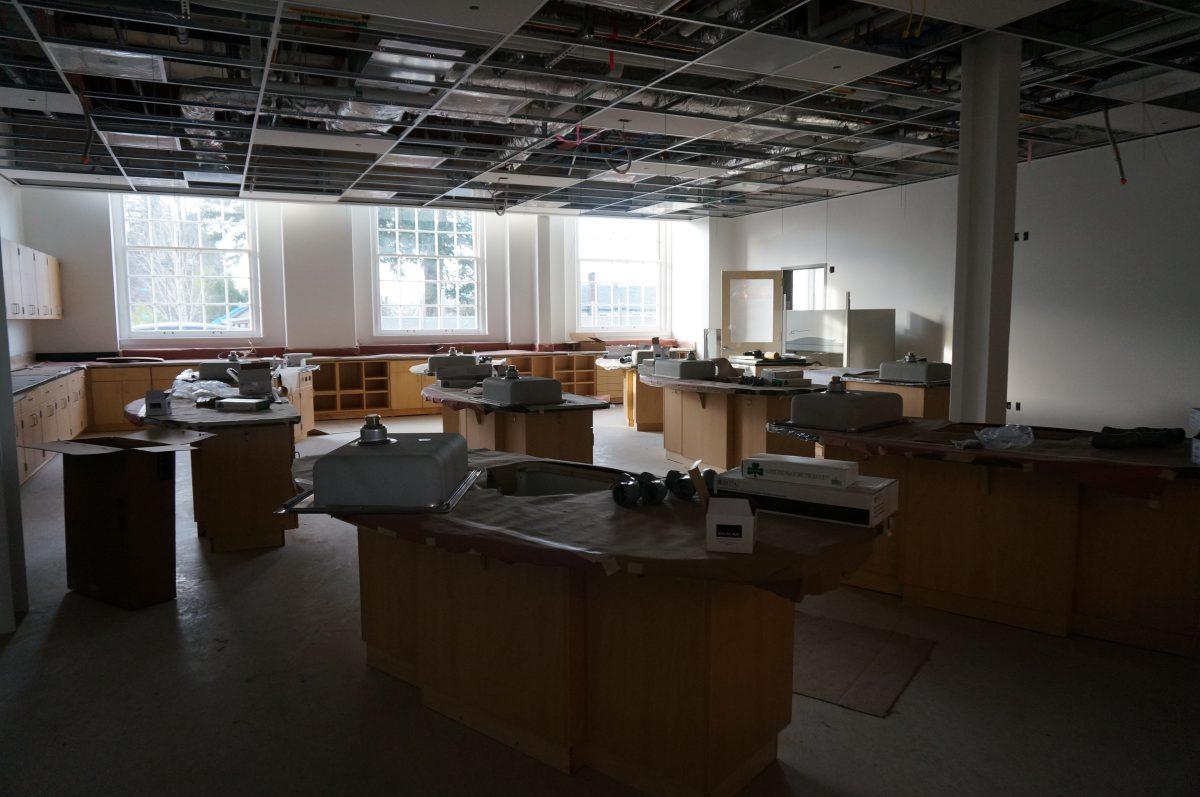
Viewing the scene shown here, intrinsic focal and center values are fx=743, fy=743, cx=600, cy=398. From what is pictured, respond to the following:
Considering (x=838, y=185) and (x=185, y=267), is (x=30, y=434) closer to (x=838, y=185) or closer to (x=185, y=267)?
(x=185, y=267)

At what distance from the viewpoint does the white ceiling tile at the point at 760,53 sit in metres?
4.94

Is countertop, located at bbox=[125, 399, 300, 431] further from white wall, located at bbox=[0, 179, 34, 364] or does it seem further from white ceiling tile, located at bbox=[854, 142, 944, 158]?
white ceiling tile, located at bbox=[854, 142, 944, 158]

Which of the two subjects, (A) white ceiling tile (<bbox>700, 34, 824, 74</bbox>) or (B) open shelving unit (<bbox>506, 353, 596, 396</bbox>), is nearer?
(A) white ceiling tile (<bbox>700, 34, 824, 74</bbox>)

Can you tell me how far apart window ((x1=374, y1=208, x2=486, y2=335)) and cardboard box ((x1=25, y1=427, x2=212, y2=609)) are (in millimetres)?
8398

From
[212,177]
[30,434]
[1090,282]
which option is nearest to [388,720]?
[30,434]

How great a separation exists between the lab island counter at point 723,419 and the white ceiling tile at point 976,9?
2.94m

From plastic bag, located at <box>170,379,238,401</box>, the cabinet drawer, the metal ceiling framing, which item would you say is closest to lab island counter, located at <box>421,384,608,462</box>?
plastic bag, located at <box>170,379,238,401</box>

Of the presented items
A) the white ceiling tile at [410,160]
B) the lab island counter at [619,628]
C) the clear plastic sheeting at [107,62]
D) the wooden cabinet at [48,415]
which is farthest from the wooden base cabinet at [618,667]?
the white ceiling tile at [410,160]

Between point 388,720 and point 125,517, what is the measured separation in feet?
6.68

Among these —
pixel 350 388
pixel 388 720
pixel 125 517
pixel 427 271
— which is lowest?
pixel 388 720

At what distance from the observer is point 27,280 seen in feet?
26.8

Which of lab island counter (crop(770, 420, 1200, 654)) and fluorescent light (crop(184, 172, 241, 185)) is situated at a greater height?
fluorescent light (crop(184, 172, 241, 185))

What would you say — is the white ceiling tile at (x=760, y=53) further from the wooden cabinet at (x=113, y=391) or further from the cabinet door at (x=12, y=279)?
the wooden cabinet at (x=113, y=391)

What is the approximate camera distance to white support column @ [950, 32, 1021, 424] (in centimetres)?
527
